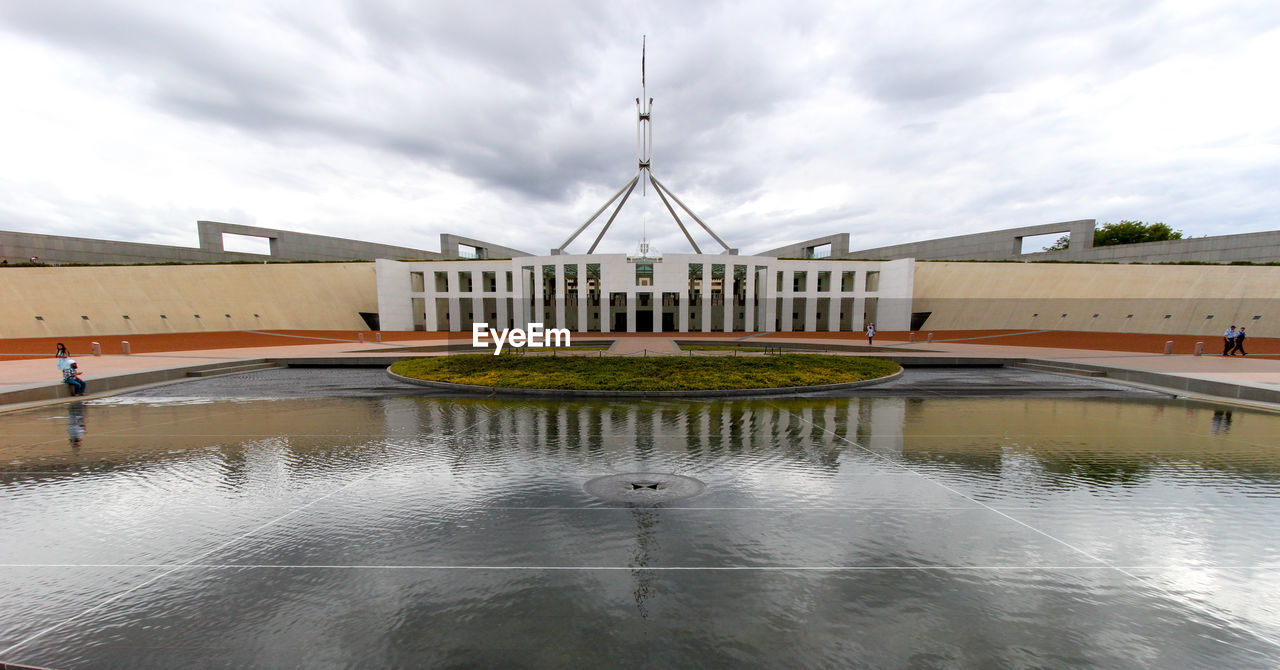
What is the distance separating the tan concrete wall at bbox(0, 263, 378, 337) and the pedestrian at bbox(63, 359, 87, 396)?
29.6m

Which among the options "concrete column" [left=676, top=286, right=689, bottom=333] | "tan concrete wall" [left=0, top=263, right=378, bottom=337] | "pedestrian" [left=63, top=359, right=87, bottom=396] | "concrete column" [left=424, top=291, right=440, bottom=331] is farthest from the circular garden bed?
"tan concrete wall" [left=0, top=263, right=378, bottom=337]

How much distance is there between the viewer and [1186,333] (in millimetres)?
31906

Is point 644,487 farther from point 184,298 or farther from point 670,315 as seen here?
point 184,298

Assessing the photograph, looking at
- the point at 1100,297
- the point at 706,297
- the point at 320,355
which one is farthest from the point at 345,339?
the point at 1100,297

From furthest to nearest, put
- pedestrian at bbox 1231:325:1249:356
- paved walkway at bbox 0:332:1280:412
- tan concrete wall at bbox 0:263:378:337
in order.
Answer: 1. tan concrete wall at bbox 0:263:378:337
2. pedestrian at bbox 1231:325:1249:356
3. paved walkway at bbox 0:332:1280:412

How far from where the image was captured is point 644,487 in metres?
6.62

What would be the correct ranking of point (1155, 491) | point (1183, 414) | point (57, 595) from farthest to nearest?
point (1183, 414) → point (1155, 491) → point (57, 595)

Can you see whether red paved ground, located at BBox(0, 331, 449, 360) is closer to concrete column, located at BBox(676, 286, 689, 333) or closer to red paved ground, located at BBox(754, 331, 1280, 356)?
concrete column, located at BBox(676, 286, 689, 333)

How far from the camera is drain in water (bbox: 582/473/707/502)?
247 inches

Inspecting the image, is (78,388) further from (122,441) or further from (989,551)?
(989,551)

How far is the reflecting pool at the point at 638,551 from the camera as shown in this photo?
349cm

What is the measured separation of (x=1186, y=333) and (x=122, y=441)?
53.1 m

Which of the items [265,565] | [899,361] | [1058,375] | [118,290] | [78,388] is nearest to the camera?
[265,565]

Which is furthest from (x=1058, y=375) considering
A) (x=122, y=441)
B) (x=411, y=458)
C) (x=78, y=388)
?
(x=78, y=388)
